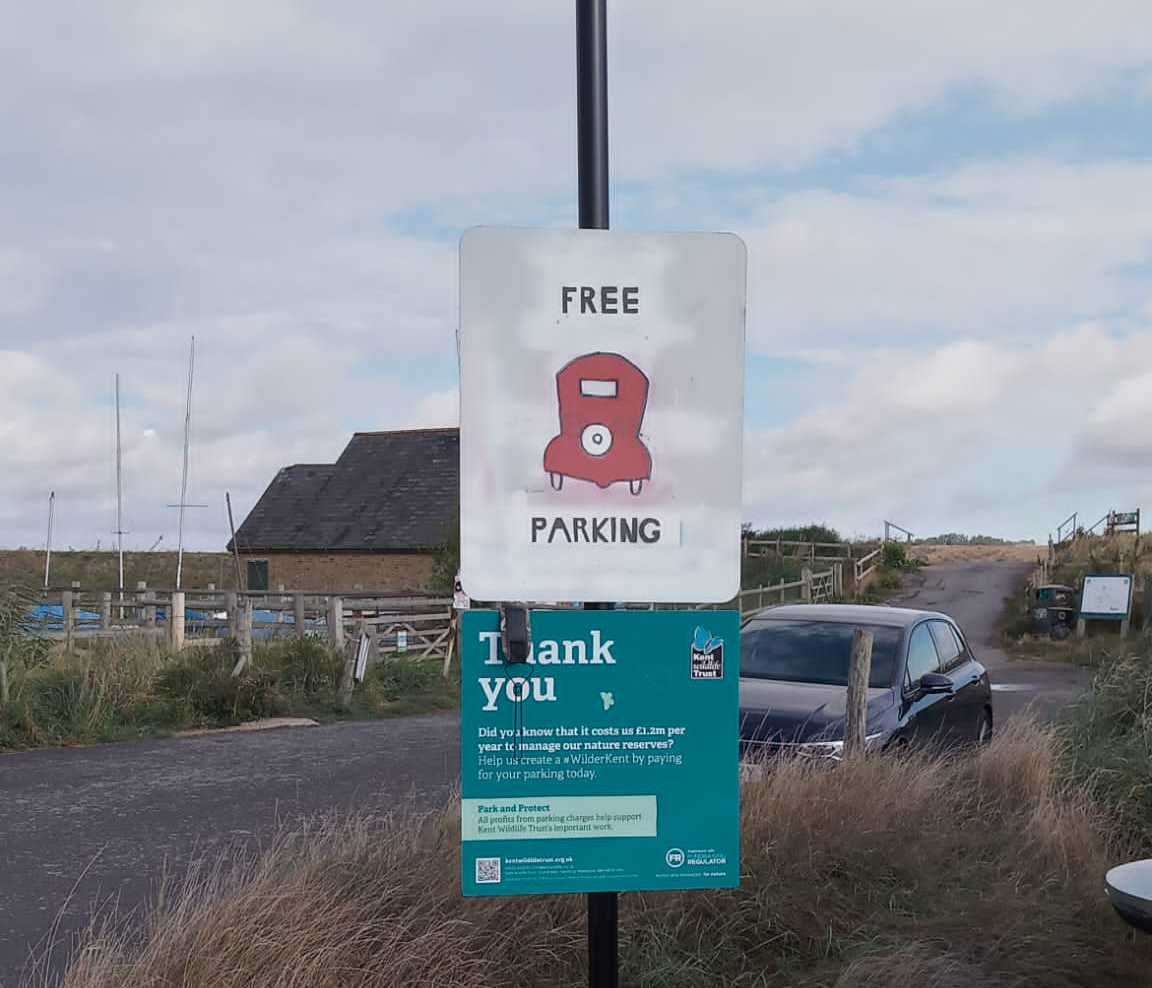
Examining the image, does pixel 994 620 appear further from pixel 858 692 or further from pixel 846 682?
pixel 858 692

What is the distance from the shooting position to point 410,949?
460cm

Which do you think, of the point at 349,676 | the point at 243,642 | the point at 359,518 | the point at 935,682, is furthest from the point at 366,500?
the point at 935,682

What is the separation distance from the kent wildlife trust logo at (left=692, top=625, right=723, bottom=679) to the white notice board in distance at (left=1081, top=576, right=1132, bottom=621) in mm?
21924

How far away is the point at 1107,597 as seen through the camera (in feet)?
81.0

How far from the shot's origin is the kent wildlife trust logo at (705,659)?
163 inches

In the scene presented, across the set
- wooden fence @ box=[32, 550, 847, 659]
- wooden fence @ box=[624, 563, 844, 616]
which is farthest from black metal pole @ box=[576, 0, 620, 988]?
wooden fence @ box=[624, 563, 844, 616]

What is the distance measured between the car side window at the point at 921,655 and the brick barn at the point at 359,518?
2741 centimetres

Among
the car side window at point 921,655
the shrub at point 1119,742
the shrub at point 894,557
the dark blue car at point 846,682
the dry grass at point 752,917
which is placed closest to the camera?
the dry grass at point 752,917

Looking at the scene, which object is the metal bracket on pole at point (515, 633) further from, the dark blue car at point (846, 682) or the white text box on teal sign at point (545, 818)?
the dark blue car at point (846, 682)

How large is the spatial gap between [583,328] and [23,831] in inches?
275

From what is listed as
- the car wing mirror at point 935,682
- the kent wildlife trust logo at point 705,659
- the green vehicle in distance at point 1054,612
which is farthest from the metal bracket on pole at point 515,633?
the green vehicle in distance at point 1054,612

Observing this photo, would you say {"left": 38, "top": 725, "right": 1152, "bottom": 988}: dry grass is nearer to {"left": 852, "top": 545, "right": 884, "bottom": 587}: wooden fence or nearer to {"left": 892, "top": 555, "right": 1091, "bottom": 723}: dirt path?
{"left": 892, "top": 555, "right": 1091, "bottom": 723}: dirt path

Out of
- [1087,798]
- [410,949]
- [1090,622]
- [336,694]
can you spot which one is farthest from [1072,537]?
[410,949]

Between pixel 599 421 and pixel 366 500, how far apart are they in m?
38.7
